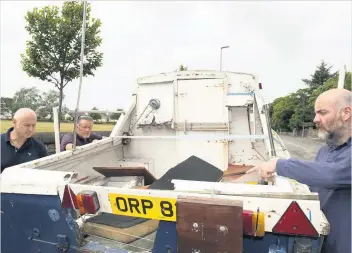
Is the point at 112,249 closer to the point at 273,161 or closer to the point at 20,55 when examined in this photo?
the point at 273,161

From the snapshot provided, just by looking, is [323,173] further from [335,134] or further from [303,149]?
[303,149]

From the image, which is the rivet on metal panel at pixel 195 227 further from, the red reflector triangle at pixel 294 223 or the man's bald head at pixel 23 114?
the man's bald head at pixel 23 114

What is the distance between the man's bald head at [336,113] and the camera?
88.8 inches

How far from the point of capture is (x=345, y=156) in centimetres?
212

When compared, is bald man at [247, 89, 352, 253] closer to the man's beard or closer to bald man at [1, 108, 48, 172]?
the man's beard

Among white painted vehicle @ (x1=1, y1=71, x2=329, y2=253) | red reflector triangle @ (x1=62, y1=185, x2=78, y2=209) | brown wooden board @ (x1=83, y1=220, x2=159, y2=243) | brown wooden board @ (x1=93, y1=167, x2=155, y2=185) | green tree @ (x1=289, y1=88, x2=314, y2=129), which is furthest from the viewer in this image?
green tree @ (x1=289, y1=88, x2=314, y2=129)

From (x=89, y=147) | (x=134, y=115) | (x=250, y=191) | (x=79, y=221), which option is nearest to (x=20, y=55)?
(x=134, y=115)

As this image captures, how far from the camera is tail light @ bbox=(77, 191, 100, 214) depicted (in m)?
2.42

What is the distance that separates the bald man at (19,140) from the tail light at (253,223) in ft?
9.28

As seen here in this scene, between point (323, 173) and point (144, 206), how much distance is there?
135cm

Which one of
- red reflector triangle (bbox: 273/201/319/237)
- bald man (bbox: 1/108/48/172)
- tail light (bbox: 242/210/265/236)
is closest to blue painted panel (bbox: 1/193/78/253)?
bald man (bbox: 1/108/48/172)

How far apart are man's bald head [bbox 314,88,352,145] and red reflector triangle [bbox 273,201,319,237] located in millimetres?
700

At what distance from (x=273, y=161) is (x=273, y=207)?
0.35 m

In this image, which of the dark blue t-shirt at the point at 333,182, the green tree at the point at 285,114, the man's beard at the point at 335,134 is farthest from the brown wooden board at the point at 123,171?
the green tree at the point at 285,114
